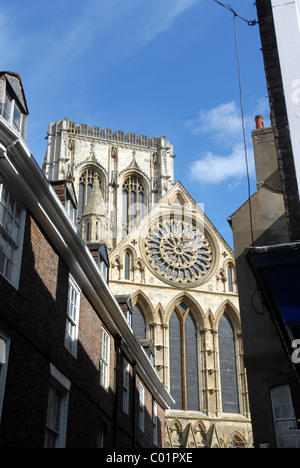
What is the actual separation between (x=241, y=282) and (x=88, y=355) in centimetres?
408

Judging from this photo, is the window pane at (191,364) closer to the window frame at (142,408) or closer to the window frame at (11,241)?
the window frame at (142,408)

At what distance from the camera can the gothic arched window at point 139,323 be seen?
100ft

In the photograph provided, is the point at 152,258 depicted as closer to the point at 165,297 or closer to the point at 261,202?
the point at 165,297

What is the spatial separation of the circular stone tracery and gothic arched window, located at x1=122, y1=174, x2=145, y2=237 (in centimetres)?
966

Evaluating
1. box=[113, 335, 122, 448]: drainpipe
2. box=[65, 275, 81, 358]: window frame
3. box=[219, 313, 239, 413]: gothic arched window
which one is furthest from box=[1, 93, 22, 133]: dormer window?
box=[219, 313, 239, 413]: gothic arched window

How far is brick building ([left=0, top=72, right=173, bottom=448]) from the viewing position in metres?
9.83

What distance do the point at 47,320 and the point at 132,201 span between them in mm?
35701

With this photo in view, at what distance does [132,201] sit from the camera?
46.8 metres

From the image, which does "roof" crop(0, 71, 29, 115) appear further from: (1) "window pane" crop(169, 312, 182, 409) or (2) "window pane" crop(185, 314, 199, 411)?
(2) "window pane" crop(185, 314, 199, 411)

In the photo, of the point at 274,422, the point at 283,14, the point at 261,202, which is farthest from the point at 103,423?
the point at 283,14

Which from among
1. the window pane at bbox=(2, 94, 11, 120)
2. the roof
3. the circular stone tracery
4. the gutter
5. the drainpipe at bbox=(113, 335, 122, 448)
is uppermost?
the circular stone tracery

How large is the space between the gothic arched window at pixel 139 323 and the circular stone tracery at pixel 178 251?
2.39 metres

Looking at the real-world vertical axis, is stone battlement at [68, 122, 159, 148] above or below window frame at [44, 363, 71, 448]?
above

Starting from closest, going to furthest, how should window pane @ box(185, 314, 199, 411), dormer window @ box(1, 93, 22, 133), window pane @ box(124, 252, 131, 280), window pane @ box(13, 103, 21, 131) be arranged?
dormer window @ box(1, 93, 22, 133) → window pane @ box(13, 103, 21, 131) → window pane @ box(185, 314, 199, 411) → window pane @ box(124, 252, 131, 280)
